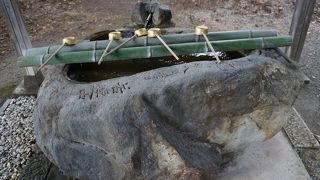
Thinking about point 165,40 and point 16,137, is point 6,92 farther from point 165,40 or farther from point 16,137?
point 165,40

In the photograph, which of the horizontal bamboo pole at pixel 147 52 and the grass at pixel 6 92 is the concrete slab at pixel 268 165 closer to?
the horizontal bamboo pole at pixel 147 52

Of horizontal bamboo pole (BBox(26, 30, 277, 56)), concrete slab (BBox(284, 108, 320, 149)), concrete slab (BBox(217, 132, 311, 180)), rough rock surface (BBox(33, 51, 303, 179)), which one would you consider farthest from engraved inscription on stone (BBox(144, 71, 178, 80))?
concrete slab (BBox(284, 108, 320, 149))

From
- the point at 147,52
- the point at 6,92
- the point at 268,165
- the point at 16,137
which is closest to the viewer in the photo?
the point at 147,52

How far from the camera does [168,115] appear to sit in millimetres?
1726

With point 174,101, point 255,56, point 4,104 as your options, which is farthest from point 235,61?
point 4,104

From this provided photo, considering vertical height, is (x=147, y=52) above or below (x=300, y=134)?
above

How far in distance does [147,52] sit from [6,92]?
2.32 metres

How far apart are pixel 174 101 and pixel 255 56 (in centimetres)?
54

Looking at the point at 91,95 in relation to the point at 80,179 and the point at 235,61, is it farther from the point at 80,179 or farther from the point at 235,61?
the point at 235,61

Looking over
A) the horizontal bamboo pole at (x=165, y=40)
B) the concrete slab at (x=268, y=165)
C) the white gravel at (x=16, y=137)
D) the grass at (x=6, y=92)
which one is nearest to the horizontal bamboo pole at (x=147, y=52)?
the horizontal bamboo pole at (x=165, y=40)

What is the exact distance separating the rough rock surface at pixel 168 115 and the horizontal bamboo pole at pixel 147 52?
0.11 m

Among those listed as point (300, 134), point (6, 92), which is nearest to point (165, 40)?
point (300, 134)

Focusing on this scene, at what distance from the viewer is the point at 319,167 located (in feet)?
7.81

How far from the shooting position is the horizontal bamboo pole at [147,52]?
1.88 meters
